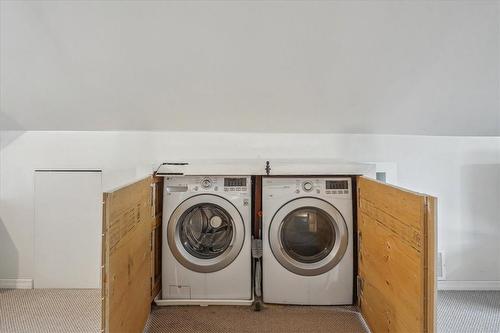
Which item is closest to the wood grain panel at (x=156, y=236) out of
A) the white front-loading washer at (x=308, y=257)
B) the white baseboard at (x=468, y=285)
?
the white front-loading washer at (x=308, y=257)

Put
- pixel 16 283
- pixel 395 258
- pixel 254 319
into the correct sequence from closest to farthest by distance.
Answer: pixel 395 258, pixel 254 319, pixel 16 283

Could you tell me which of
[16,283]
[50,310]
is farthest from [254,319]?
[16,283]

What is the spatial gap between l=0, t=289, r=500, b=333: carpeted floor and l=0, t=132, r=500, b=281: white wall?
0.34 m

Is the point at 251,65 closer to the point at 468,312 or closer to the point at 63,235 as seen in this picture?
the point at 63,235

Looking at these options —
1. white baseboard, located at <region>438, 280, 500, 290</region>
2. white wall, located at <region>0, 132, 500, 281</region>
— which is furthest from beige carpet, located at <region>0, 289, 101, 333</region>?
white baseboard, located at <region>438, 280, 500, 290</region>

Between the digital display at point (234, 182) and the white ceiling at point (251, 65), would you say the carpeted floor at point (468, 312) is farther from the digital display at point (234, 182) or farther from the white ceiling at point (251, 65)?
the digital display at point (234, 182)

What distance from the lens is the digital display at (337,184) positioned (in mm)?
2045

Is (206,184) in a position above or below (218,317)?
above

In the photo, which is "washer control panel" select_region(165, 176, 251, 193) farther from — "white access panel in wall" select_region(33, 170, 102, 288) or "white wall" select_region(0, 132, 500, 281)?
"white access panel in wall" select_region(33, 170, 102, 288)

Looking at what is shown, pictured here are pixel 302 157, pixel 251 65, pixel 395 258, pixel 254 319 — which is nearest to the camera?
pixel 395 258

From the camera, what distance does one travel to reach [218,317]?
1.94m

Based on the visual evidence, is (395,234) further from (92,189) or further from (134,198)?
(92,189)

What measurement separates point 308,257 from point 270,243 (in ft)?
0.98

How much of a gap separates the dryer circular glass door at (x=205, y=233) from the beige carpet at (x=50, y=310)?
0.71 metres
